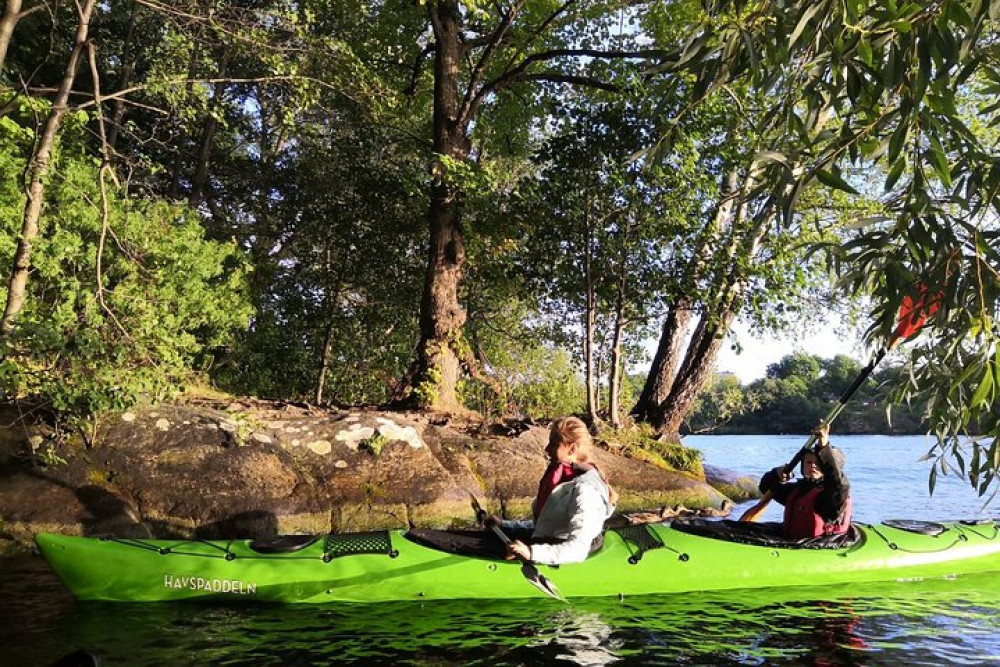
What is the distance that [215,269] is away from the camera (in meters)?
9.29

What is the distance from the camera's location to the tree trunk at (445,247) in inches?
421

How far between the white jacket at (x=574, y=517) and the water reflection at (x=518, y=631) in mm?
484

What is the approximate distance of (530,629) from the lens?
5.01 meters

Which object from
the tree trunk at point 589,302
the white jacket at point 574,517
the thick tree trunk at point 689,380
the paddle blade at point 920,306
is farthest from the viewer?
the thick tree trunk at point 689,380

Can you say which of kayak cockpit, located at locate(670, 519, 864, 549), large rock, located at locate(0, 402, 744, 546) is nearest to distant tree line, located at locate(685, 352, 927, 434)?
large rock, located at locate(0, 402, 744, 546)

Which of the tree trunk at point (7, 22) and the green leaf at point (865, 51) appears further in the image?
the tree trunk at point (7, 22)

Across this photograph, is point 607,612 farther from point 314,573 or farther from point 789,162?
point 789,162

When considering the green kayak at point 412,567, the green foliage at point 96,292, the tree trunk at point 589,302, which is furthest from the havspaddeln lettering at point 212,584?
the tree trunk at point 589,302

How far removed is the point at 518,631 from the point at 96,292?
559 centimetres

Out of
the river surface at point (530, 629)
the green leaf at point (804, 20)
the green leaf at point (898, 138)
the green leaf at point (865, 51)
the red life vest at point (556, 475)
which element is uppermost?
the green leaf at point (804, 20)

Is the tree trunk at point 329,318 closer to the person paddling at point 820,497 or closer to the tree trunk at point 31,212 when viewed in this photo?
the tree trunk at point 31,212

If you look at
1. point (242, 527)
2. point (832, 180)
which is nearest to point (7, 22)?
point (242, 527)

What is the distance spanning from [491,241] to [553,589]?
7806mm

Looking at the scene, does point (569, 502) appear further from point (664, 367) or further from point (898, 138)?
point (664, 367)
